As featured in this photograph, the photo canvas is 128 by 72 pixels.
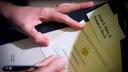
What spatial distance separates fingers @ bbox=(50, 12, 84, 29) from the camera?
0.56 m

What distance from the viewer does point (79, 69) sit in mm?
574

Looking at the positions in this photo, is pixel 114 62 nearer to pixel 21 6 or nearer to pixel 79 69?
pixel 79 69

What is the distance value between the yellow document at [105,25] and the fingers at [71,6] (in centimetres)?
3

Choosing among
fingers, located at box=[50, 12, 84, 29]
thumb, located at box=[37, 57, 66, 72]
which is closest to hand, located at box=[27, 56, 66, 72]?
thumb, located at box=[37, 57, 66, 72]

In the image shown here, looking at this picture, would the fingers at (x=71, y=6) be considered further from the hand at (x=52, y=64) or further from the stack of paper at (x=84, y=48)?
the hand at (x=52, y=64)

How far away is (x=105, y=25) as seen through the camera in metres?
0.58

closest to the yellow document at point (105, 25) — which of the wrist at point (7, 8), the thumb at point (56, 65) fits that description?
the thumb at point (56, 65)

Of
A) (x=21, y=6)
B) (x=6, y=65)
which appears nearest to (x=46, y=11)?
(x=21, y=6)

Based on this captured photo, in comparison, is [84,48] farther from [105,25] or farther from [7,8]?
[7,8]

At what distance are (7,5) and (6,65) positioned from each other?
19 cm

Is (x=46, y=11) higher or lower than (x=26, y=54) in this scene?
higher

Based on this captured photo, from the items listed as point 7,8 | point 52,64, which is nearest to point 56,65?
point 52,64

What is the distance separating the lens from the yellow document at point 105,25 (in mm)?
580

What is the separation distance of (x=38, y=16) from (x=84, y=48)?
170mm
